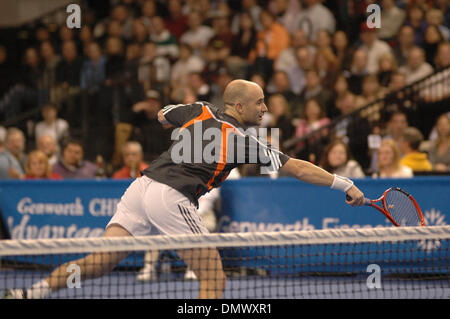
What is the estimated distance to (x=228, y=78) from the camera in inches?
436

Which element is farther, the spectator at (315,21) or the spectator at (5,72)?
the spectator at (5,72)

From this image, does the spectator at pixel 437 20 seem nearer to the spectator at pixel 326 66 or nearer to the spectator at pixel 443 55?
the spectator at pixel 443 55

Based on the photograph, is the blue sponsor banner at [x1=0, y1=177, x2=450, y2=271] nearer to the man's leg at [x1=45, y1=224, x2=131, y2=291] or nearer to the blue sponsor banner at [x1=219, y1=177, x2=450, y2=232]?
the blue sponsor banner at [x1=219, y1=177, x2=450, y2=232]

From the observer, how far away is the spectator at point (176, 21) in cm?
1294

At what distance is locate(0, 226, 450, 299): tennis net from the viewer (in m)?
4.65

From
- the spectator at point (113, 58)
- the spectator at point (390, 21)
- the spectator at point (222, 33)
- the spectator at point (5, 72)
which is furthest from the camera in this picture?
the spectator at point (5, 72)

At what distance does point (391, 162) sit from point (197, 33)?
Answer: 5614 mm

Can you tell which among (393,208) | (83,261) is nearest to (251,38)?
(393,208)

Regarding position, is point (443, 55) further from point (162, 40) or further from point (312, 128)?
point (162, 40)

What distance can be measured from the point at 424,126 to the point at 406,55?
4.21ft

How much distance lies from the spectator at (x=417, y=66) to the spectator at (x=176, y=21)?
4491 millimetres

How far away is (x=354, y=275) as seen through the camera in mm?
7562

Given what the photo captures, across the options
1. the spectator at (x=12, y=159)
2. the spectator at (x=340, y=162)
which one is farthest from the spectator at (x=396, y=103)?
the spectator at (x=12, y=159)
